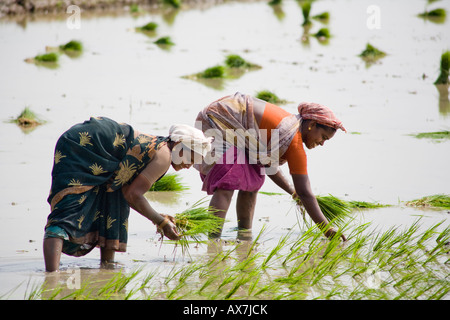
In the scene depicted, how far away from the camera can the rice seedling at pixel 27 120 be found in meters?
7.46

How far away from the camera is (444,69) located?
1082cm

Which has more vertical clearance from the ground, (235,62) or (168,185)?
(235,62)

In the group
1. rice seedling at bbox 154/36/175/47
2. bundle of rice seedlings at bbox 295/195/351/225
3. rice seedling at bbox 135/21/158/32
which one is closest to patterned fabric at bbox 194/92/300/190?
bundle of rice seedlings at bbox 295/195/351/225

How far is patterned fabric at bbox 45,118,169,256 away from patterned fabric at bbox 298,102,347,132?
1.01 meters

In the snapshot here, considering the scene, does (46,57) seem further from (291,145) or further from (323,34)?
(291,145)

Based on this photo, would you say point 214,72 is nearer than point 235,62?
Yes

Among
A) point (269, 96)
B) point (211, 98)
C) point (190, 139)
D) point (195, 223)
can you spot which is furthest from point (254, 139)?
point (211, 98)

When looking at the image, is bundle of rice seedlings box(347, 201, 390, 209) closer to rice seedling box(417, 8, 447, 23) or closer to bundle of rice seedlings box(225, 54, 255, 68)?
bundle of rice seedlings box(225, 54, 255, 68)

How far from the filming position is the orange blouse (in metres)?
4.29

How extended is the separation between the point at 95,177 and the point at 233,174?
3.32ft

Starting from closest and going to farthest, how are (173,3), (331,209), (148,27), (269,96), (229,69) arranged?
(331,209) → (269,96) → (229,69) → (148,27) → (173,3)

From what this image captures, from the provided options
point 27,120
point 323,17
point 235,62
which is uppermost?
point 323,17

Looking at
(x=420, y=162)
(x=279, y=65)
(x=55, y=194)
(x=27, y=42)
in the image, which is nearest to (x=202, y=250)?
(x=55, y=194)

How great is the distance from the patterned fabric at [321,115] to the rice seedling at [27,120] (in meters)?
3.91
